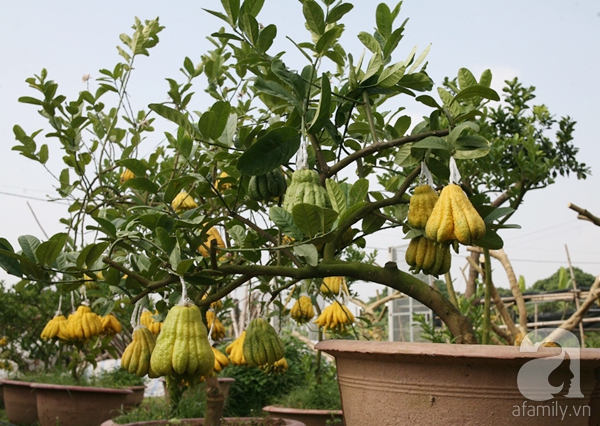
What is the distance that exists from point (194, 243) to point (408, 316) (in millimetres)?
7408

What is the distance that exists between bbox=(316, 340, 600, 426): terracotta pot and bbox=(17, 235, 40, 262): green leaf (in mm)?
614

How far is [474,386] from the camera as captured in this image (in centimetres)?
93

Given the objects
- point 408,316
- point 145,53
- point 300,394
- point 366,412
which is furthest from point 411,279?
point 408,316

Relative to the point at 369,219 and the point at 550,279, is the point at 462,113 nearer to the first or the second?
the point at 369,219

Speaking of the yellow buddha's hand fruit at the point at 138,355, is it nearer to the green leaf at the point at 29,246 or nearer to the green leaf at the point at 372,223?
the green leaf at the point at 29,246

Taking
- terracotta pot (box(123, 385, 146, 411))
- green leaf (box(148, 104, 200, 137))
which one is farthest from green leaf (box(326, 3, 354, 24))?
terracotta pot (box(123, 385, 146, 411))

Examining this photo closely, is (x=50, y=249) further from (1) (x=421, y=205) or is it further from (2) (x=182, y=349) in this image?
(1) (x=421, y=205)

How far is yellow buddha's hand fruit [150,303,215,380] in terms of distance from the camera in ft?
3.11

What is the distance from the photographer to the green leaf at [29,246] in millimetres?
1035

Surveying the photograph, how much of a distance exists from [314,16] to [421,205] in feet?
1.31

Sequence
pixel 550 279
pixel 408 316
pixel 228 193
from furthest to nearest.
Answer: pixel 550 279
pixel 408 316
pixel 228 193

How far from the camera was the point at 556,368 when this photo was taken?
939 mm

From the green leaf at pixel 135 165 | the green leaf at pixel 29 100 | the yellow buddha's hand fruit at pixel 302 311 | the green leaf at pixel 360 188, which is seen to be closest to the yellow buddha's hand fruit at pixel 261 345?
the green leaf at pixel 135 165

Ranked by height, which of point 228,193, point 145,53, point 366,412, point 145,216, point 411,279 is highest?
point 145,53
